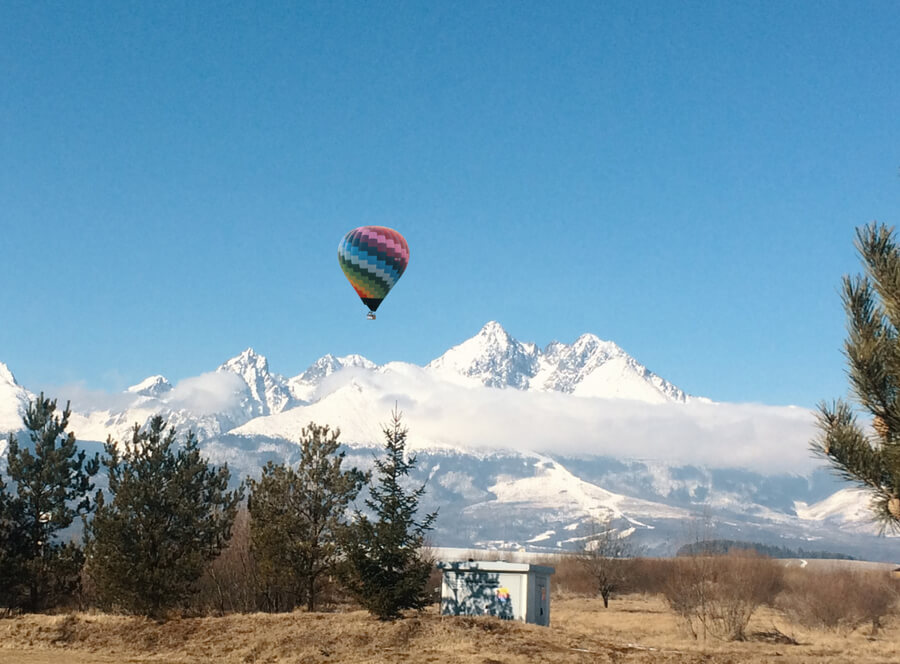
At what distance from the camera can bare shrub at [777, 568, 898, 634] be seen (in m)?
69.2

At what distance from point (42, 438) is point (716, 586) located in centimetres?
4261

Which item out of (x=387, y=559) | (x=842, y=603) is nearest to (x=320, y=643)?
(x=387, y=559)

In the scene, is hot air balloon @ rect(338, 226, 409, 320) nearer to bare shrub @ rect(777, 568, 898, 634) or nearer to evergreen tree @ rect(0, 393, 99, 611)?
evergreen tree @ rect(0, 393, 99, 611)

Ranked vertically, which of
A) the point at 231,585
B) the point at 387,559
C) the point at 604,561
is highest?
the point at 387,559

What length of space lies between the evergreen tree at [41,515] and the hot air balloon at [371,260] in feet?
62.8

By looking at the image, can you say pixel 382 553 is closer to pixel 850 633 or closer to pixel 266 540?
pixel 266 540

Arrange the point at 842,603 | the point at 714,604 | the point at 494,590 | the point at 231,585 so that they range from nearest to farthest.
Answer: the point at 494,590
the point at 714,604
the point at 231,585
the point at 842,603

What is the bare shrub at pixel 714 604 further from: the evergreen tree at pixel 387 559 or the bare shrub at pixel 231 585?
the bare shrub at pixel 231 585

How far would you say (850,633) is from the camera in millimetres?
67312

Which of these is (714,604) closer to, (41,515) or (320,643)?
(320,643)

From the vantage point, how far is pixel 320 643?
1486 inches

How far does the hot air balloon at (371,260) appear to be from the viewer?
193 feet

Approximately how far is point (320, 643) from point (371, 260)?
89.4 ft

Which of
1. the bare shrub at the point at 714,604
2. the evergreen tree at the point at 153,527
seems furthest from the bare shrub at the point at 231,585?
the bare shrub at the point at 714,604
